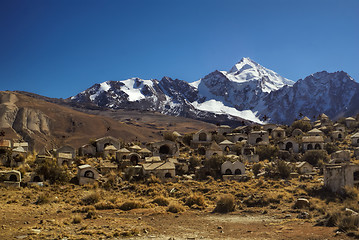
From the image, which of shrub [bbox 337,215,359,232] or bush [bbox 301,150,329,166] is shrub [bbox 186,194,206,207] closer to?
shrub [bbox 337,215,359,232]

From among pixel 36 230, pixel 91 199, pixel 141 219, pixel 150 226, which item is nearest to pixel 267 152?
pixel 91 199

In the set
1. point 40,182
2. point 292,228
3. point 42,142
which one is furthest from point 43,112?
point 292,228

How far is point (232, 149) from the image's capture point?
49531 mm

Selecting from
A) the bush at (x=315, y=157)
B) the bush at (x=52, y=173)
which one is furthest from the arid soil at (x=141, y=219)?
the bush at (x=315, y=157)

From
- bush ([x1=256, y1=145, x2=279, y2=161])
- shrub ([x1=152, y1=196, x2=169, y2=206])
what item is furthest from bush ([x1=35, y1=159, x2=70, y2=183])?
bush ([x1=256, y1=145, x2=279, y2=161])

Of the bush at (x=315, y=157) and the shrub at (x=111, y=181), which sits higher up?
the bush at (x=315, y=157)

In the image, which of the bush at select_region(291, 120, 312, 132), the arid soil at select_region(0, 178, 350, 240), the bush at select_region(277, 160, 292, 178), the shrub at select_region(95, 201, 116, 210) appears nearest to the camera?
the arid soil at select_region(0, 178, 350, 240)

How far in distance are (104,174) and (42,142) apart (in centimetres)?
7576

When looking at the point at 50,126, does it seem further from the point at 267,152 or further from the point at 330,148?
the point at 330,148

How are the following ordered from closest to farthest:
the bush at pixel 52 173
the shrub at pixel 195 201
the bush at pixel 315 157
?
the shrub at pixel 195 201 → the bush at pixel 52 173 → the bush at pixel 315 157

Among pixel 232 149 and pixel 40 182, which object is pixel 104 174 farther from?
pixel 232 149

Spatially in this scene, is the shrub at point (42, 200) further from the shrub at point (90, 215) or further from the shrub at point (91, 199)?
the shrub at point (90, 215)

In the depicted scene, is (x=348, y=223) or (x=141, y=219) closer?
(x=348, y=223)

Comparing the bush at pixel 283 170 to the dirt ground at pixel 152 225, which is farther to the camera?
the bush at pixel 283 170
